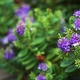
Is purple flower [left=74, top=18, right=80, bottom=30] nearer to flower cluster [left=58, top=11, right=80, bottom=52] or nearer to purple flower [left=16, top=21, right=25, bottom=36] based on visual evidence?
flower cluster [left=58, top=11, right=80, bottom=52]

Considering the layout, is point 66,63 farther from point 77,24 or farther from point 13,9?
point 13,9

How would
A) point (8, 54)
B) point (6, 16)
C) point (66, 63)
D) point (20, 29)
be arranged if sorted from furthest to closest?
1. point (6, 16)
2. point (8, 54)
3. point (20, 29)
4. point (66, 63)

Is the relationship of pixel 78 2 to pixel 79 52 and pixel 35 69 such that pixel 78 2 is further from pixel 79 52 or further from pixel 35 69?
pixel 79 52

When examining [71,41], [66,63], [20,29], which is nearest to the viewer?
[71,41]

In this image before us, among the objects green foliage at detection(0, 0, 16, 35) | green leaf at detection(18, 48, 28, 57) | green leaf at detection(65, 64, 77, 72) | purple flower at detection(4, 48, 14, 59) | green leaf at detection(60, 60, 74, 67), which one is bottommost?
green leaf at detection(65, 64, 77, 72)

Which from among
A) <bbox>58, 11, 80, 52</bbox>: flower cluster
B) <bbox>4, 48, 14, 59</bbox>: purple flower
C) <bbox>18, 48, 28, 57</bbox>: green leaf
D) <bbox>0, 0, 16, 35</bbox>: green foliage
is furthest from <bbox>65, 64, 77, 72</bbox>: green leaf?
<bbox>0, 0, 16, 35</bbox>: green foliage

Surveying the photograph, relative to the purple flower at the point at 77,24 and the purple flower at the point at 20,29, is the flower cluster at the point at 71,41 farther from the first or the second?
the purple flower at the point at 20,29

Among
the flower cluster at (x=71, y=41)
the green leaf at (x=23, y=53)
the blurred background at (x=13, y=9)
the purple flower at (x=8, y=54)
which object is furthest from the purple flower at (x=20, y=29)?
the blurred background at (x=13, y=9)

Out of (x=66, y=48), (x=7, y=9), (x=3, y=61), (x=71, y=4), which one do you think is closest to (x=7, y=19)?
(x=7, y=9)

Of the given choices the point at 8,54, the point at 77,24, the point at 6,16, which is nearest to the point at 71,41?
the point at 77,24

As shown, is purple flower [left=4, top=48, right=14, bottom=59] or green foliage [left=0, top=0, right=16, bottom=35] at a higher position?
green foliage [left=0, top=0, right=16, bottom=35]

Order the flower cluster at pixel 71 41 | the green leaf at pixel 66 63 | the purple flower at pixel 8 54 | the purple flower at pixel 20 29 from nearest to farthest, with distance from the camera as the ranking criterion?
the flower cluster at pixel 71 41
the green leaf at pixel 66 63
the purple flower at pixel 20 29
the purple flower at pixel 8 54
